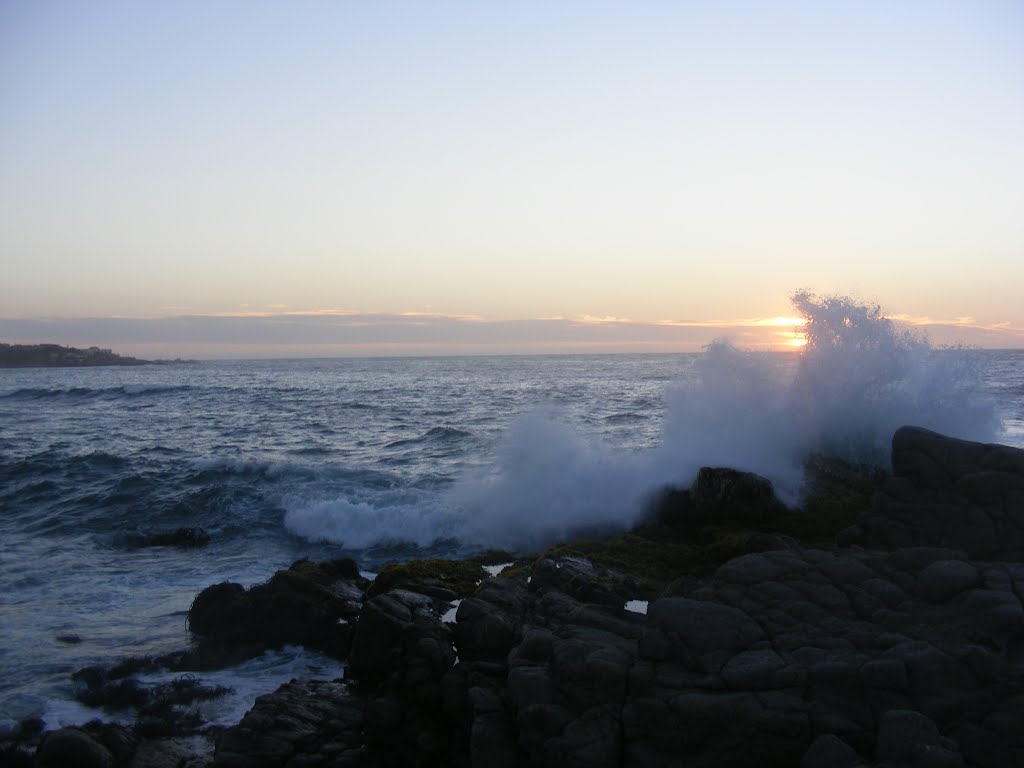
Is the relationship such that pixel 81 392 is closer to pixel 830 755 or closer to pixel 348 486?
pixel 348 486

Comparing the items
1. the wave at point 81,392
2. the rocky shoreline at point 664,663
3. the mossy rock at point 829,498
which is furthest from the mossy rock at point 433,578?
the wave at point 81,392

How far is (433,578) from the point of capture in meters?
11.4

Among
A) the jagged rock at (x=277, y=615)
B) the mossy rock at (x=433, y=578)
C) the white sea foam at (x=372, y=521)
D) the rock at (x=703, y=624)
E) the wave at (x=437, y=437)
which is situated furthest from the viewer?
the wave at (x=437, y=437)

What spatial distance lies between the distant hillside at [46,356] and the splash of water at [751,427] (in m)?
114

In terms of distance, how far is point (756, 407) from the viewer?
2016 cm

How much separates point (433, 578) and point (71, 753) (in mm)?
5343

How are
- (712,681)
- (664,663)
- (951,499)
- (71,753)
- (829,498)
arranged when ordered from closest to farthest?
(712,681), (664,663), (71,753), (951,499), (829,498)

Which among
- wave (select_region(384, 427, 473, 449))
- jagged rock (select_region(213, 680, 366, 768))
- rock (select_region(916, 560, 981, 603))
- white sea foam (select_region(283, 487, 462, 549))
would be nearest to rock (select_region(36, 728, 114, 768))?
jagged rock (select_region(213, 680, 366, 768))

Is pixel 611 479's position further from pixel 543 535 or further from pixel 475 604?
pixel 475 604

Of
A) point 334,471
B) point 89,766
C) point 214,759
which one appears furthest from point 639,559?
point 334,471

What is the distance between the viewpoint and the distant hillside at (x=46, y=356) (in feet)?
360

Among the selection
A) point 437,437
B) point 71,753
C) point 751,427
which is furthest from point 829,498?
point 437,437

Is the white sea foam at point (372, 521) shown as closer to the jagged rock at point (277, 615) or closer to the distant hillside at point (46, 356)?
the jagged rock at point (277, 615)

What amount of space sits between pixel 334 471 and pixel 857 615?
17.1 m
